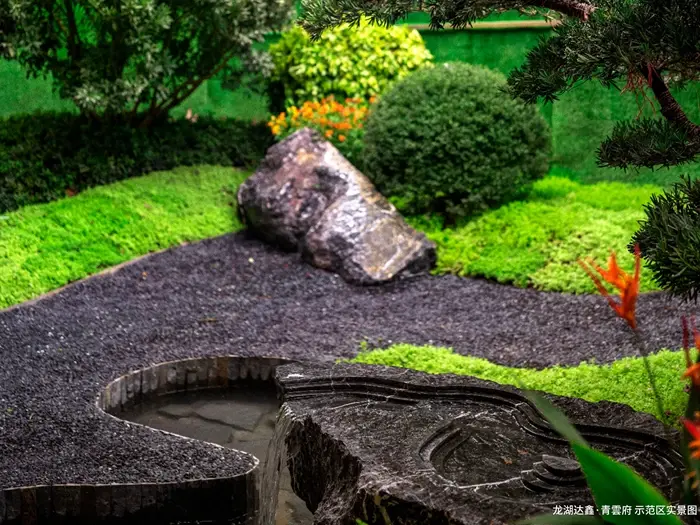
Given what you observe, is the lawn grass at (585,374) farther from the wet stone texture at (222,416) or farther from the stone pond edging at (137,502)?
the stone pond edging at (137,502)

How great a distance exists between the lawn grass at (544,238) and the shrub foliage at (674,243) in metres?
4.14

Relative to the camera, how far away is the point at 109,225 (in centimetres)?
850

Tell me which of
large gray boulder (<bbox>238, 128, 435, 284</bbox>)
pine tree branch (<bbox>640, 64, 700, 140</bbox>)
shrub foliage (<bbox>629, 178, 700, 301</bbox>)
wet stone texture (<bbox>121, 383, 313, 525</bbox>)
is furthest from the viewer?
large gray boulder (<bbox>238, 128, 435, 284</bbox>)

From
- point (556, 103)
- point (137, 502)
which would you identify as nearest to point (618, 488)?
point (137, 502)

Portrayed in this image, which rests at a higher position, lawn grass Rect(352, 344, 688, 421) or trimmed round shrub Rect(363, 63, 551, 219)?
trimmed round shrub Rect(363, 63, 551, 219)

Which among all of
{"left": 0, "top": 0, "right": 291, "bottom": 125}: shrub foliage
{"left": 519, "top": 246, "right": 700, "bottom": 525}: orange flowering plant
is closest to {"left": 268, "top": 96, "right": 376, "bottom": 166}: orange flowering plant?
{"left": 0, "top": 0, "right": 291, "bottom": 125}: shrub foliage

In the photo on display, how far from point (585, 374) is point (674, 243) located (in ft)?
7.62

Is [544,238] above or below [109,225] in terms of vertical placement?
below

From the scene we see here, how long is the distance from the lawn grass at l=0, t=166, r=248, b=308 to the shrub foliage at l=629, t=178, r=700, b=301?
18.2 ft

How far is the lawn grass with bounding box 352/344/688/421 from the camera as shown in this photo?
458 cm

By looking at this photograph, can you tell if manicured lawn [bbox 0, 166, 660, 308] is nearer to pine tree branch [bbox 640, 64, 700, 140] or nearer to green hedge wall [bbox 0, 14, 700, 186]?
green hedge wall [bbox 0, 14, 700, 186]

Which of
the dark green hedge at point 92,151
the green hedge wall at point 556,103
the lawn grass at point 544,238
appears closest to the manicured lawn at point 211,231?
the lawn grass at point 544,238

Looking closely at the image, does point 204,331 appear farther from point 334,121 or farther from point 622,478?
point 622,478

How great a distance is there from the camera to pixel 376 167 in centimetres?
903
